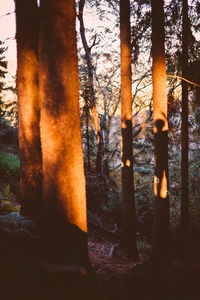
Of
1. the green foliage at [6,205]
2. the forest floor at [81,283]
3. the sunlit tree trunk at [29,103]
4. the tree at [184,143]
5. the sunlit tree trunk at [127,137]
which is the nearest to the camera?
the forest floor at [81,283]

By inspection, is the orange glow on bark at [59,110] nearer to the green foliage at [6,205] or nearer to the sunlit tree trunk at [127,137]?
the green foliage at [6,205]

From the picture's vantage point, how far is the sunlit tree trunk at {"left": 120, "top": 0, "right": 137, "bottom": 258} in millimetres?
8055

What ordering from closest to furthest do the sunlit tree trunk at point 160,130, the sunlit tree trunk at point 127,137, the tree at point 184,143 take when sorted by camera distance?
1. the sunlit tree trunk at point 160,130
2. the sunlit tree trunk at point 127,137
3. the tree at point 184,143

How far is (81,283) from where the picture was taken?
3.40 meters

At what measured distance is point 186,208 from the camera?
424 inches

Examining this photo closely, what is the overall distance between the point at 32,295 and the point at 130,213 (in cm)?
568

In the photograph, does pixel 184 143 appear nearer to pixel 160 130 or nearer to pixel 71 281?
pixel 160 130

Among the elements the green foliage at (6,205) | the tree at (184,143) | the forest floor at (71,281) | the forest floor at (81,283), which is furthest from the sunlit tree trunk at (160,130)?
the green foliage at (6,205)

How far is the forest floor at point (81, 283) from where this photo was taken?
288 centimetres

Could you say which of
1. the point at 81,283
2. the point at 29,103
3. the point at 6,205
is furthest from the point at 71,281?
the point at 6,205

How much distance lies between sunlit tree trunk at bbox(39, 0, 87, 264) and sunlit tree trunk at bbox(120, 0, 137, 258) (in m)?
4.24

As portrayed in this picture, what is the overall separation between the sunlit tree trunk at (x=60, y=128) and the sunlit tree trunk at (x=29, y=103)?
79cm

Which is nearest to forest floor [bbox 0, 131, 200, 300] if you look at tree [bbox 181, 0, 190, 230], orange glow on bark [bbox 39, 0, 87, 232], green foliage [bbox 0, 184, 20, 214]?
orange glow on bark [bbox 39, 0, 87, 232]

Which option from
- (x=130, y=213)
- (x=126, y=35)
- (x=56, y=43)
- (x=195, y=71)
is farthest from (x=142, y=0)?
(x=130, y=213)
